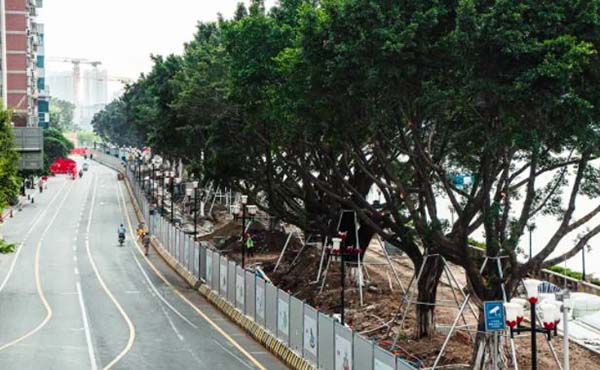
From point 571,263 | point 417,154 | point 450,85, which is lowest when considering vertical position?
point 571,263

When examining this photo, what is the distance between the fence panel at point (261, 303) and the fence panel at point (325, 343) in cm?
815

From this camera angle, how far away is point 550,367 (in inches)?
1347

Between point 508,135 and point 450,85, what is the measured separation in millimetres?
2633

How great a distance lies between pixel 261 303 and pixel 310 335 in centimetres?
770

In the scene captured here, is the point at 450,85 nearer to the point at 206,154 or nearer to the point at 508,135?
the point at 508,135

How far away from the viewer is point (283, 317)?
124ft

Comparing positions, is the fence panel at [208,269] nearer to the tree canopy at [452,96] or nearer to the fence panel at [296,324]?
the tree canopy at [452,96]

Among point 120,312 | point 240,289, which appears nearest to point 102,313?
point 120,312

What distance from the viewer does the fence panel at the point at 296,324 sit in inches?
1381

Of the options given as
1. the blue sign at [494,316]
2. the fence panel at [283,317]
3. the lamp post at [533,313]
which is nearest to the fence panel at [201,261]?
the fence panel at [283,317]

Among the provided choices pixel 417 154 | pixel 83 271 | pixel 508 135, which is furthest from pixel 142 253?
pixel 508 135

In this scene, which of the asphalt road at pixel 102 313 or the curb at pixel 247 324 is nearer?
the curb at pixel 247 324

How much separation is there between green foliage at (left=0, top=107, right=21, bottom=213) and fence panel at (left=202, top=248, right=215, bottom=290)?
10.2 metres

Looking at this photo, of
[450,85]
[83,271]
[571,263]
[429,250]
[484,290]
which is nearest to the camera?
[450,85]
